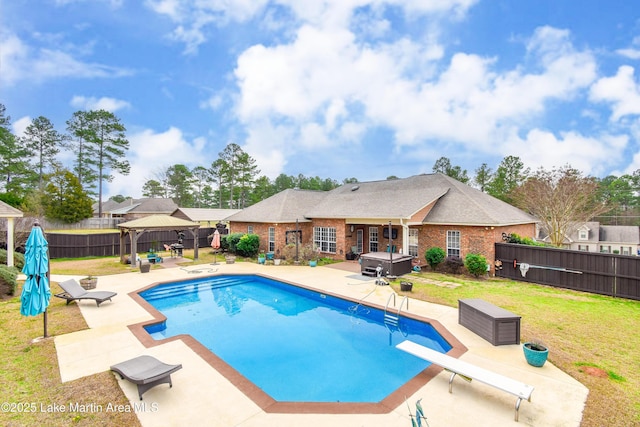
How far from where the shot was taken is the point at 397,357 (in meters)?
6.86

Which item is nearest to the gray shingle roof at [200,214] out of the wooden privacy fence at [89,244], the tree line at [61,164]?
the wooden privacy fence at [89,244]

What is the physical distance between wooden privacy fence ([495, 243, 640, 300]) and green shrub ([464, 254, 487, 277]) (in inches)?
50.4

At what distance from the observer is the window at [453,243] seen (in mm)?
16016

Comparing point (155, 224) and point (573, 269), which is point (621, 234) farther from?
point (155, 224)

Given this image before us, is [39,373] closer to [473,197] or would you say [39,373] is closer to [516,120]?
[473,197]

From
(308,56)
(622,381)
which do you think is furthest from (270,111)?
(622,381)

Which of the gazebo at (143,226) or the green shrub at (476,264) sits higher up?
the gazebo at (143,226)

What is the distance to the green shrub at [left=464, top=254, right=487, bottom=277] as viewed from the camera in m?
14.1

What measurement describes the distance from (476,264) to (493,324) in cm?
816

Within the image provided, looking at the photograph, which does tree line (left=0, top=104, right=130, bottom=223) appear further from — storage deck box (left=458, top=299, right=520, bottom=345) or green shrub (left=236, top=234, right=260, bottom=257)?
storage deck box (left=458, top=299, right=520, bottom=345)

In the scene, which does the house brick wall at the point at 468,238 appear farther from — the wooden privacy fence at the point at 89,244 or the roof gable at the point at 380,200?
the wooden privacy fence at the point at 89,244

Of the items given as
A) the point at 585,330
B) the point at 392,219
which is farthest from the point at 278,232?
the point at 585,330

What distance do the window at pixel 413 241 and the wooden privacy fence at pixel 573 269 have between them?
14.2ft

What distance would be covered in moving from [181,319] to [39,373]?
415cm
